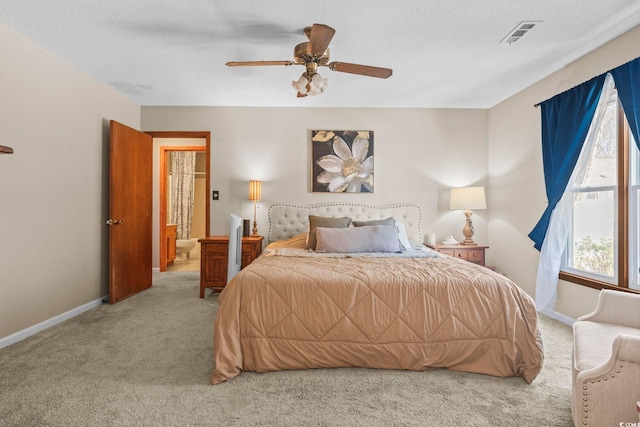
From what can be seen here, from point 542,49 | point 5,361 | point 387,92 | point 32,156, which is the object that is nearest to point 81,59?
point 32,156

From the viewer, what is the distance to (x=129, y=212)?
3.93 metres

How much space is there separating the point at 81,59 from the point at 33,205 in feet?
4.85

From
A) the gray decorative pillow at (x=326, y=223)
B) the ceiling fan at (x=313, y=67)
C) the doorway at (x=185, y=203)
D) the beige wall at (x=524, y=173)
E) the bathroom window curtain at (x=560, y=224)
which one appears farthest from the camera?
the doorway at (x=185, y=203)

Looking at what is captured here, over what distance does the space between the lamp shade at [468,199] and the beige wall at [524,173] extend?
358 millimetres

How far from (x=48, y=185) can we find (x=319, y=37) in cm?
278

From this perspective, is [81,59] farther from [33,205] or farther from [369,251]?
[369,251]

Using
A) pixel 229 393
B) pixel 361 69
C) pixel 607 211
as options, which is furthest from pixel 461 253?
pixel 229 393

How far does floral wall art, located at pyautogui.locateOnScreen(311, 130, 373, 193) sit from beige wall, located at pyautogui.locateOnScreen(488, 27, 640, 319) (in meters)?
1.71

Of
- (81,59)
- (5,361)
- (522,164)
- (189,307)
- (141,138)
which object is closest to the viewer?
(5,361)

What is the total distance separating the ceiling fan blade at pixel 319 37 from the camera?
201 centimetres

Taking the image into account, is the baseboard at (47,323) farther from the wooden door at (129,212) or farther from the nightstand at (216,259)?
the nightstand at (216,259)

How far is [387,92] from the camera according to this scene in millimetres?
3938

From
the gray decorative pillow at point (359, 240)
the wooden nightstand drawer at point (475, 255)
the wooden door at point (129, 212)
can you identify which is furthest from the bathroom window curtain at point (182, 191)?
the wooden nightstand drawer at point (475, 255)

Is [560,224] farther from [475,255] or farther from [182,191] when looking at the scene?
[182,191]
